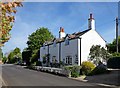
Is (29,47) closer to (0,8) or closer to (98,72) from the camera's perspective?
(98,72)

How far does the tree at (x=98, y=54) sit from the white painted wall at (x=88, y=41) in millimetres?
1373

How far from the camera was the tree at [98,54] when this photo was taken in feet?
140

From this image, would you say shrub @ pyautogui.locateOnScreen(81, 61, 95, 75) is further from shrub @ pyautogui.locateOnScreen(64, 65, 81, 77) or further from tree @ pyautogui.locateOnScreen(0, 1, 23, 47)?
tree @ pyautogui.locateOnScreen(0, 1, 23, 47)

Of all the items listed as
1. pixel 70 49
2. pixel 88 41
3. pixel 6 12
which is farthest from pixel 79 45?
pixel 6 12

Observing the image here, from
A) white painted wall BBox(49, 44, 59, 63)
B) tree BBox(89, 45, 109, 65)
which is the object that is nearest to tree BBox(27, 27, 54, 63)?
white painted wall BBox(49, 44, 59, 63)

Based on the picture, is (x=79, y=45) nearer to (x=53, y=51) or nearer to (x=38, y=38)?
(x=53, y=51)

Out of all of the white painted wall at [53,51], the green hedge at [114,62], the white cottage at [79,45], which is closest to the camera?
the green hedge at [114,62]

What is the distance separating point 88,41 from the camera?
45531mm

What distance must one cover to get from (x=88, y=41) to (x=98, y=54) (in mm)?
3660

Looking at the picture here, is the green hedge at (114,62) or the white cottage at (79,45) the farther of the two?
the white cottage at (79,45)

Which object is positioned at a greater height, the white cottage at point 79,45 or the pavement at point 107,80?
the white cottage at point 79,45

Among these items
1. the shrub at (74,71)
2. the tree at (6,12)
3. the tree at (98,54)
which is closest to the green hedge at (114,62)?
the tree at (98,54)

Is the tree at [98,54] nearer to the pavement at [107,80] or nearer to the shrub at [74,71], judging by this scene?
the shrub at [74,71]

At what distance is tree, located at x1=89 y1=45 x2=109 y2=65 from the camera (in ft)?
140
